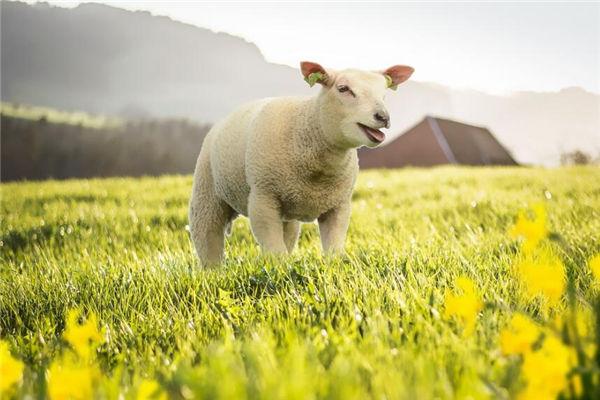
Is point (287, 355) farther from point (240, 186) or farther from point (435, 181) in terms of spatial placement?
point (435, 181)

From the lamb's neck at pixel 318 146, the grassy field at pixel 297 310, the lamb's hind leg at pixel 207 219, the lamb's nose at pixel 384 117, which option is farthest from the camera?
the lamb's hind leg at pixel 207 219

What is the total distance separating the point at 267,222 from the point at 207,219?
1.02 m

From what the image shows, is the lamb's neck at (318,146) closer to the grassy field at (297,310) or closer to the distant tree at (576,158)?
the grassy field at (297,310)

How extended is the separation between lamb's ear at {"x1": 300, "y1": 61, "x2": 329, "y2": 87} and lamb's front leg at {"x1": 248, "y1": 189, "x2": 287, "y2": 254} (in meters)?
0.84

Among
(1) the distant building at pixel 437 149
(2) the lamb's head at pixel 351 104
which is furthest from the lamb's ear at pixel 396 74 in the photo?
(1) the distant building at pixel 437 149

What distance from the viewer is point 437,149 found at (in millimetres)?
26266

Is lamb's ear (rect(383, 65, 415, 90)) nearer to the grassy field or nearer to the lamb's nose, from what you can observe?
the lamb's nose

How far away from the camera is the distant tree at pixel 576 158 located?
16.7m

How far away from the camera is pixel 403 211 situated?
7156 mm

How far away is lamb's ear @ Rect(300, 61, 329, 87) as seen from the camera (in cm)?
375

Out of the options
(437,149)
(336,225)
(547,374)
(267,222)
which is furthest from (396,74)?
(437,149)

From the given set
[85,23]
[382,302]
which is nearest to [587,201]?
[382,302]

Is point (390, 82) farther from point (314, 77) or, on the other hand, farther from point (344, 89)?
point (314, 77)

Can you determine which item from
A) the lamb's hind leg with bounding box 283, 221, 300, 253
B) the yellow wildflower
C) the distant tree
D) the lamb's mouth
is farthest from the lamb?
the distant tree
